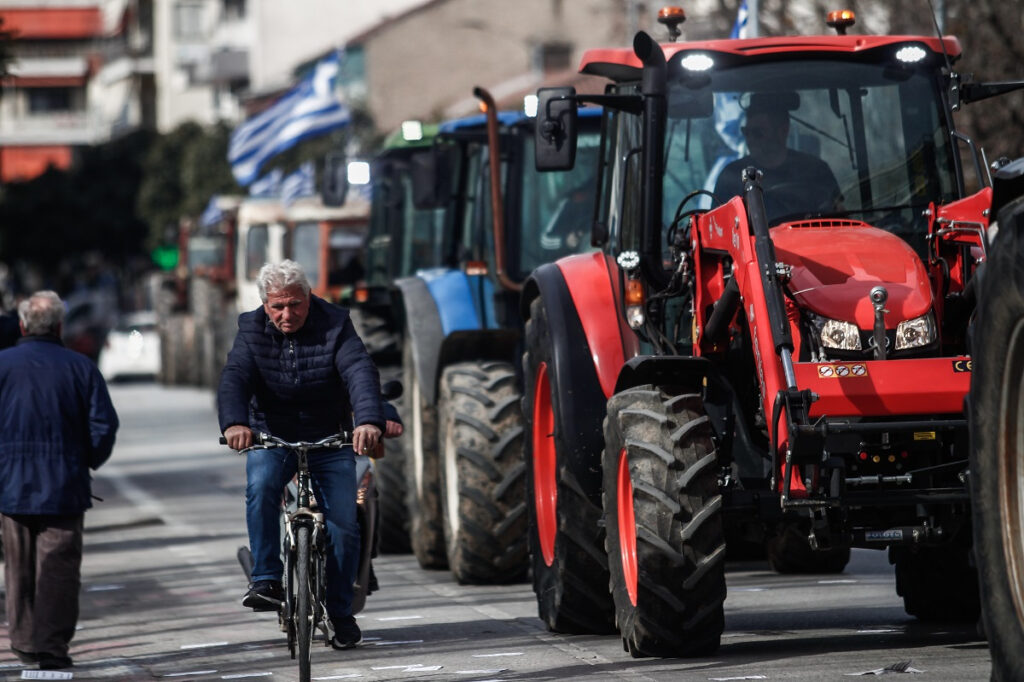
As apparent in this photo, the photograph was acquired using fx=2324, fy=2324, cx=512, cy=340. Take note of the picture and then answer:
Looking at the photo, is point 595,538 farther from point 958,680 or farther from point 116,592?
point 116,592

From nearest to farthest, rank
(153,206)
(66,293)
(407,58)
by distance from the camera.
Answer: (407,58) → (153,206) → (66,293)

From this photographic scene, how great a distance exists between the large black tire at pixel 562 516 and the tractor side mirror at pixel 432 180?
348 centimetres

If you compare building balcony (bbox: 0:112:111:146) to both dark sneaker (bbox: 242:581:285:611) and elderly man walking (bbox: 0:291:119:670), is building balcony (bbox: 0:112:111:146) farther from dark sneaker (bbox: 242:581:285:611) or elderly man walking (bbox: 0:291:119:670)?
dark sneaker (bbox: 242:581:285:611)

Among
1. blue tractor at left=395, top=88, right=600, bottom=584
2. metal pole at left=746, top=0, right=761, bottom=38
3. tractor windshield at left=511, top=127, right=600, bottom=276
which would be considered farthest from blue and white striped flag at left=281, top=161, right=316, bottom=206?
tractor windshield at left=511, top=127, right=600, bottom=276

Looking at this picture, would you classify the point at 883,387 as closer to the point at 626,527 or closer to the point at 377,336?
the point at 626,527

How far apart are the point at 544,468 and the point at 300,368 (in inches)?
75.6

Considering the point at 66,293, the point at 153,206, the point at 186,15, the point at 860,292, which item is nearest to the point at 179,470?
the point at 860,292

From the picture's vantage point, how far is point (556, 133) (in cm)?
1020

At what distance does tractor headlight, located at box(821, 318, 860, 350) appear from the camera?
884cm

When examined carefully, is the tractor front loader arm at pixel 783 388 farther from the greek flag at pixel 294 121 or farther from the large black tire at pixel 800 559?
the greek flag at pixel 294 121

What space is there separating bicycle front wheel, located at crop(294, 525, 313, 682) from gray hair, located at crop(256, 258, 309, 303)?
1.03m

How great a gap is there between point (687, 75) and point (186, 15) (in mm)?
87754

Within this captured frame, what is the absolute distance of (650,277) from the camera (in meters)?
10.1

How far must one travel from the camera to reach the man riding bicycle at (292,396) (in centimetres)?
960
